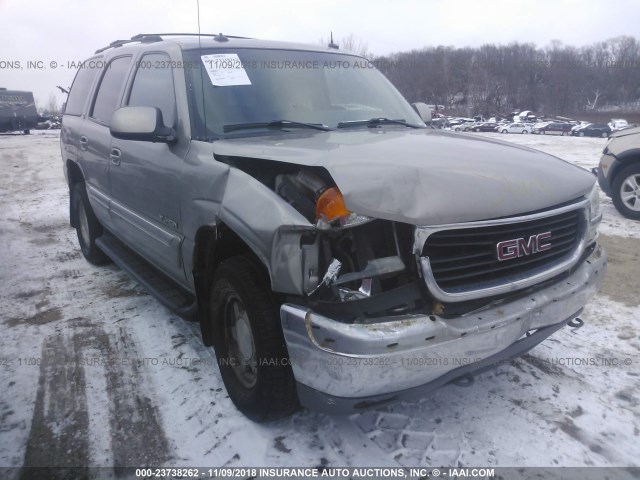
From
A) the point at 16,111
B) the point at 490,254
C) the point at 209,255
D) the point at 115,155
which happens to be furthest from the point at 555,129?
the point at 209,255

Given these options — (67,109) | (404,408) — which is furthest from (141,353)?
(67,109)

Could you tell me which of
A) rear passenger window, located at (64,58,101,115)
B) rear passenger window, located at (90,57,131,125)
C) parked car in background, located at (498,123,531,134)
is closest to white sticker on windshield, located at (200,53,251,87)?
rear passenger window, located at (90,57,131,125)

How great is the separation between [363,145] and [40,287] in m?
3.45

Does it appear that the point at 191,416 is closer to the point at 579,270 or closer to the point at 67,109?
the point at 579,270

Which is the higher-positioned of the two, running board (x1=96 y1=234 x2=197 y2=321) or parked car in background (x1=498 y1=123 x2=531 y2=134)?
running board (x1=96 y1=234 x2=197 y2=321)

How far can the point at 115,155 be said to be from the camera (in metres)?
3.85

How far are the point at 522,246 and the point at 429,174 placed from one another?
1.80 ft

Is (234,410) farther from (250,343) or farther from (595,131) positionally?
(595,131)

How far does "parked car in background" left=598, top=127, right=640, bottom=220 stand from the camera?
257 inches

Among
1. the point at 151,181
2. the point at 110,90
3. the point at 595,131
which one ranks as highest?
the point at 110,90

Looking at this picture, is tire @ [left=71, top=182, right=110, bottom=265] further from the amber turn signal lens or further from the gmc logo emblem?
the gmc logo emblem

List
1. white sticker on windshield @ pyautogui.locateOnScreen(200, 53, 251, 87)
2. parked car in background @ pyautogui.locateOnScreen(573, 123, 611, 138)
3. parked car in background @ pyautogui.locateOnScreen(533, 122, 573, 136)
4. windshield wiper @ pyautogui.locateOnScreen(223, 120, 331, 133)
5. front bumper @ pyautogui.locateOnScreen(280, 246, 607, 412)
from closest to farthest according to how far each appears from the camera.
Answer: front bumper @ pyautogui.locateOnScreen(280, 246, 607, 412) → windshield wiper @ pyautogui.locateOnScreen(223, 120, 331, 133) → white sticker on windshield @ pyautogui.locateOnScreen(200, 53, 251, 87) → parked car in background @ pyautogui.locateOnScreen(573, 123, 611, 138) → parked car in background @ pyautogui.locateOnScreen(533, 122, 573, 136)

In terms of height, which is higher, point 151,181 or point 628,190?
point 151,181

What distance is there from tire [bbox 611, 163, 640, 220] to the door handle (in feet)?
20.3
